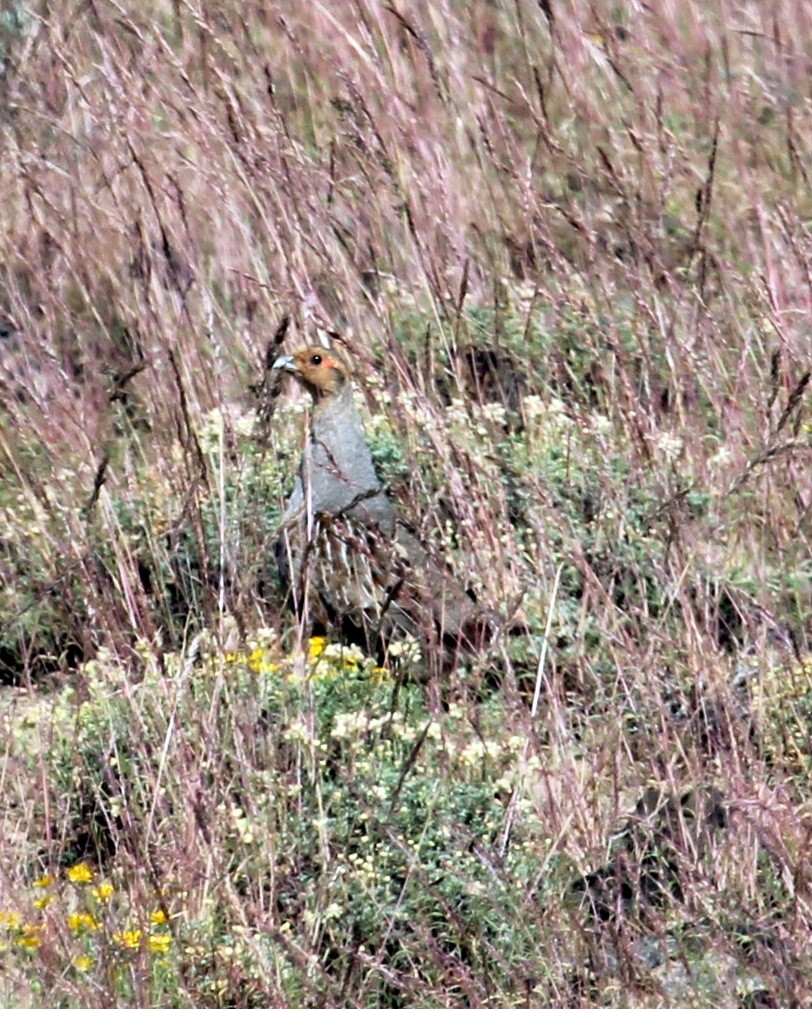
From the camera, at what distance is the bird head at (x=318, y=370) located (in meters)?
5.49

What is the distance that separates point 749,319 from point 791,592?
1403 mm

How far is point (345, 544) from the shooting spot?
4.74m

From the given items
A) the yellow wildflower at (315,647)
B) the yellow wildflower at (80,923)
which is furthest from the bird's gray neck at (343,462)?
the yellow wildflower at (80,923)

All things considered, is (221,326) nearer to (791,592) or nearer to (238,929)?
(791,592)

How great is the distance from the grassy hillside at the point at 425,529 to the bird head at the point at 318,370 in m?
0.10

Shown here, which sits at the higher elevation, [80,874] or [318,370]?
[318,370]

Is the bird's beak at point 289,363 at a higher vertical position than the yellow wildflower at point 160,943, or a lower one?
higher

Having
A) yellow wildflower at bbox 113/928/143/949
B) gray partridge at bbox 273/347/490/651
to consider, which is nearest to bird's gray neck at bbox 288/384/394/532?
gray partridge at bbox 273/347/490/651

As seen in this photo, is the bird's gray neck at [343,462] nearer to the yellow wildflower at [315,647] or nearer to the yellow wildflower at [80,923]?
the yellow wildflower at [315,647]

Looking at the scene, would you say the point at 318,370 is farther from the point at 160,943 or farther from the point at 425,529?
the point at 160,943

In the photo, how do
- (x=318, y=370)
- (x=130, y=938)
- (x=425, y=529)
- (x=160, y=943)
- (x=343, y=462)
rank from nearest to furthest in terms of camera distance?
(x=130, y=938), (x=160, y=943), (x=425, y=529), (x=343, y=462), (x=318, y=370)

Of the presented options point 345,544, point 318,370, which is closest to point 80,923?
point 345,544

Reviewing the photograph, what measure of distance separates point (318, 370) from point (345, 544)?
94 centimetres

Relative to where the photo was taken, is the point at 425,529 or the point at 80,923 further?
the point at 425,529
